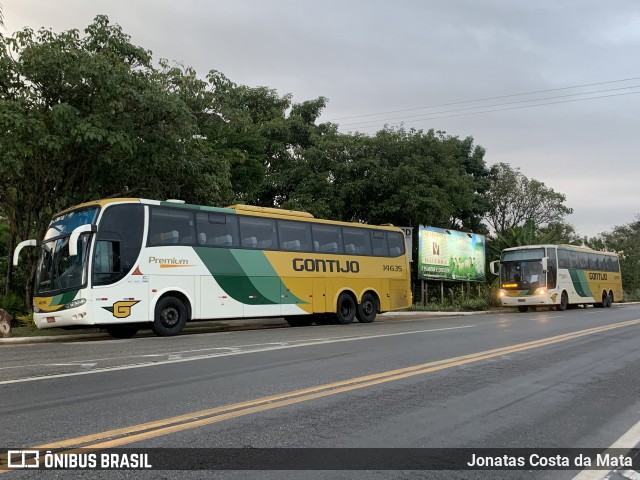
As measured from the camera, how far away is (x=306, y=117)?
120 ft

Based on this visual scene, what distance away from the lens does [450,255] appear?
1157 inches

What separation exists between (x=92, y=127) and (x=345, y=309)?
10.1 metres

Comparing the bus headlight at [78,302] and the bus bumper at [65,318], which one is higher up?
the bus headlight at [78,302]

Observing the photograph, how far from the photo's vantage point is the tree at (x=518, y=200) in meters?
48.4

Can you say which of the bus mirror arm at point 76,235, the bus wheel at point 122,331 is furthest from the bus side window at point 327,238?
the bus mirror arm at point 76,235

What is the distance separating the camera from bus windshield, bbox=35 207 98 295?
45.2ft

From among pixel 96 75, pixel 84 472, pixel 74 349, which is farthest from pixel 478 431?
pixel 96 75

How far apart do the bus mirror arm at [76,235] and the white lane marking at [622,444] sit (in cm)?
1174

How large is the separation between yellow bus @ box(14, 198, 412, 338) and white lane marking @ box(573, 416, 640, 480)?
11.4m

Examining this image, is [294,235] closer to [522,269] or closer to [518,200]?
[522,269]

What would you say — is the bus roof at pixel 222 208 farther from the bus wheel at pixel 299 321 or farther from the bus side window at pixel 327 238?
the bus wheel at pixel 299 321

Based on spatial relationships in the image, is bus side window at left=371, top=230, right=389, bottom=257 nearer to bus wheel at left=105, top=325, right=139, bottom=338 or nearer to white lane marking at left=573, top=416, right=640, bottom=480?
bus wheel at left=105, top=325, right=139, bottom=338

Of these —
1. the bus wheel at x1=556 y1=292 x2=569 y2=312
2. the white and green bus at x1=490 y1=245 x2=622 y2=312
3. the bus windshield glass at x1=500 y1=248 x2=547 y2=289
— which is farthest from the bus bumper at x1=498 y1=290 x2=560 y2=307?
the bus wheel at x1=556 y1=292 x2=569 y2=312

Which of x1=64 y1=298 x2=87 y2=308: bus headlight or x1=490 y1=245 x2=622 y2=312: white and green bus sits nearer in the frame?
x1=64 y1=298 x2=87 y2=308: bus headlight
